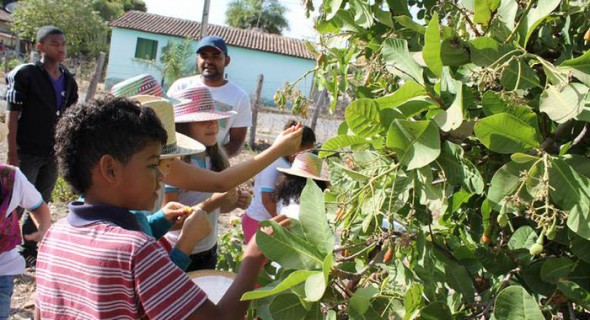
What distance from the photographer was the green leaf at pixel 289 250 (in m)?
1.24

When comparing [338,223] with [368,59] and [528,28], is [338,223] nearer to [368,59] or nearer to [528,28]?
[368,59]

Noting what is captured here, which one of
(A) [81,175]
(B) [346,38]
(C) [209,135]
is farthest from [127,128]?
(C) [209,135]

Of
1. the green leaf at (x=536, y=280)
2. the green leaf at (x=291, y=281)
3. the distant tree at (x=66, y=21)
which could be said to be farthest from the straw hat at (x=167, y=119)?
the distant tree at (x=66, y=21)

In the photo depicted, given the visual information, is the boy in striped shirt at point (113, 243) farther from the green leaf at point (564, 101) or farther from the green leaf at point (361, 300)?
the green leaf at point (564, 101)

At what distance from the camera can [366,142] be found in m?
1.32

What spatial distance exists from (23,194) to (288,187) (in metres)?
1.37

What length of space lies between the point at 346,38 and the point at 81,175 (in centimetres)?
77

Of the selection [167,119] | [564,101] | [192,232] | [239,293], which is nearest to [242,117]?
[167,119]

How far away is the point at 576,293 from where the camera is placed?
1106 mm

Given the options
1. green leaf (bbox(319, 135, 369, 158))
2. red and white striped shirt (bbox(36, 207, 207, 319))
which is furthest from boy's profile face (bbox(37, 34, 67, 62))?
green leaf (bbox(319, 135, 369, 158))

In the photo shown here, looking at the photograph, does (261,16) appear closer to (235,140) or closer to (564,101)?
(235,140)

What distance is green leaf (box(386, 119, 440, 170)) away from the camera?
3.58ft

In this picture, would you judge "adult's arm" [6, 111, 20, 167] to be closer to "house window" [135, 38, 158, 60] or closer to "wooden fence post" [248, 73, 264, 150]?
"wooden fence post" [248, 73, 264, 150]

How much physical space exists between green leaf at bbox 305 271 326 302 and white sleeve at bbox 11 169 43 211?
6.85 feet
